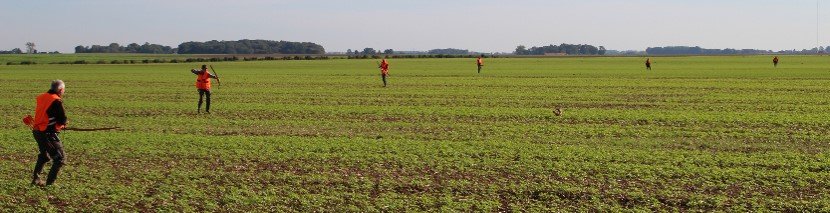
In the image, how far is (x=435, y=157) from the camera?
13.2m

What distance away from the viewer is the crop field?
32.4 feet

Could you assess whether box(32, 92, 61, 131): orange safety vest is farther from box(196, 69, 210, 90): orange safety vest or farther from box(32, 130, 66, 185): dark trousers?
box(196, 69, 210, 90): orange safety vest

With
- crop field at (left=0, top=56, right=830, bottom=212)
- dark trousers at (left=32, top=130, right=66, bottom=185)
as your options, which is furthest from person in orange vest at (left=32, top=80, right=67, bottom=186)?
crop field at (left=0, top=56, right=830, bottom=212)

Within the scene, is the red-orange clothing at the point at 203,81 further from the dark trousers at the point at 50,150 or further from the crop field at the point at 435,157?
the dark trousers at the point at 50,150

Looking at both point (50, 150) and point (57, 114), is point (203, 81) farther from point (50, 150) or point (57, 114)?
point (57, 114)

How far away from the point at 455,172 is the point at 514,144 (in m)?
3.36

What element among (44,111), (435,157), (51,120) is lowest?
(435,157)

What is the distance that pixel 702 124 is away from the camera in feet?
59.7

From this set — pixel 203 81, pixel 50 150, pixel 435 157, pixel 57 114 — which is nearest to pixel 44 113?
pixel 57 114

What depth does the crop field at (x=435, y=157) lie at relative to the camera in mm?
9873

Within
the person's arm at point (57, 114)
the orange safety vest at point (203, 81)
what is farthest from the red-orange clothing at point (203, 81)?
the person's arm at point (57, 114)

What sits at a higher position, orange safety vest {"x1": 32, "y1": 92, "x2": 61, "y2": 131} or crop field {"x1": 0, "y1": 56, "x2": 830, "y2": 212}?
orange safety vest {"x1": 32, "y1": 92, "x2": 61, "y2": 131}

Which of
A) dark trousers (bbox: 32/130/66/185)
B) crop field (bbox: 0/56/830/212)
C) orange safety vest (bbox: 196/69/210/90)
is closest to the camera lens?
crop field (bbox: 0/56/830/212)

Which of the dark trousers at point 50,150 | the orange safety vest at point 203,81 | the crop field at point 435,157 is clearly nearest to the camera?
the crop field at point 435,157
